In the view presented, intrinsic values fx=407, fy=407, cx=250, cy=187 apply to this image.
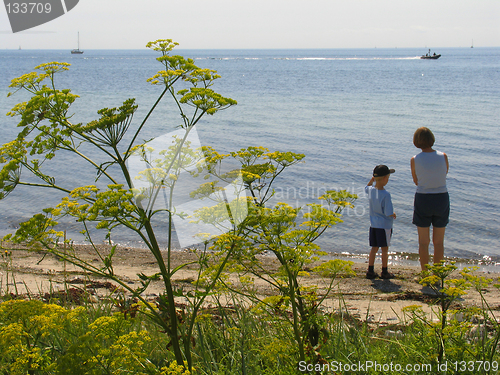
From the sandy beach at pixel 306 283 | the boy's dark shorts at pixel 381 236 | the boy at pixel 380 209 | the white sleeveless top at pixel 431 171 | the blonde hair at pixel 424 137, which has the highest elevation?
the blonde hair at pixel 424 137

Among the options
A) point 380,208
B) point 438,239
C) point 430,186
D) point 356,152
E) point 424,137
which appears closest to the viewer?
point 424,137

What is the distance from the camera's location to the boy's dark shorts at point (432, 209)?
242 inches

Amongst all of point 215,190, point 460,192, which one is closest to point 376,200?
point 215,190

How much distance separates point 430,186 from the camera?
6.14m

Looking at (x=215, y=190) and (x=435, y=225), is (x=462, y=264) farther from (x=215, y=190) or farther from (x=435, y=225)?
(x=215, y=190)

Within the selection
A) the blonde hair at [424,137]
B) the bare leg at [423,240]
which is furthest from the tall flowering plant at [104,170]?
the bare leg at [423,240]

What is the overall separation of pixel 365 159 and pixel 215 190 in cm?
1491

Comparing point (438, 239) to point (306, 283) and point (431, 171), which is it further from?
point (306, 283)

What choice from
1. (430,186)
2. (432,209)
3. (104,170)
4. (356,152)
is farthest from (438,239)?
(356,152)

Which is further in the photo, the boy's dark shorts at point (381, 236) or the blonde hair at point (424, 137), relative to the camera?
the boy's dark shorts at point (381, 236)

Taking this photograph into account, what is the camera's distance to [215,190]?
8.06ft

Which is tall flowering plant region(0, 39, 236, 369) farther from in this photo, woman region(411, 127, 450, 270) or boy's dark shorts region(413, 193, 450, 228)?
boy's dark shorts region(413, 193, 450, 228)

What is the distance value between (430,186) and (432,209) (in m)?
Answer: 0.35

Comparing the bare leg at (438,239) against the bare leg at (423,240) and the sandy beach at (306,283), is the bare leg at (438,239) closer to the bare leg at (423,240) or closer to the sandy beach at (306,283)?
the bare leg at (423,240)
